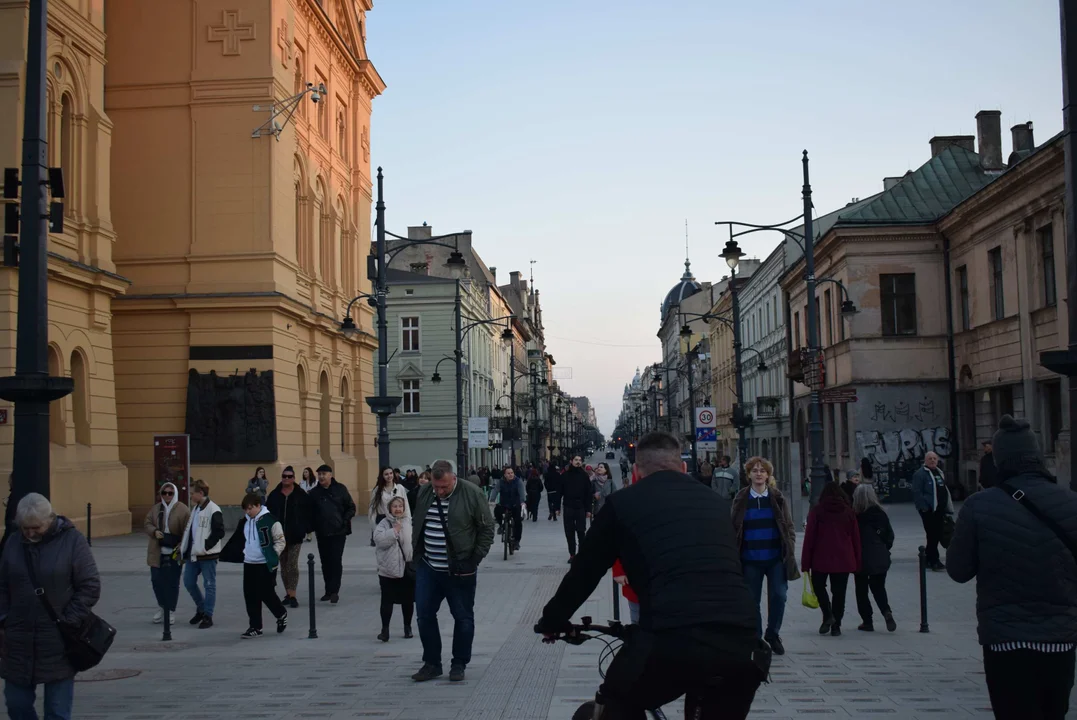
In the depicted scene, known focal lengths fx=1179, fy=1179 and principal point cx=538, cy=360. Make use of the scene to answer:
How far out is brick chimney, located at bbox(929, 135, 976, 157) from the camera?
4478 cm

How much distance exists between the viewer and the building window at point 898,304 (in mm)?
39312

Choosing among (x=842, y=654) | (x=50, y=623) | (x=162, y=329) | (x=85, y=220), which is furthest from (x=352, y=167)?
(x=50, y=623)

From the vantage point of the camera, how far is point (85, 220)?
2758cm

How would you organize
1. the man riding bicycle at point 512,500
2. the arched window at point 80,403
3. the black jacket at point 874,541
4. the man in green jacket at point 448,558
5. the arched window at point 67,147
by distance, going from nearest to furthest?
the man in green jacket at point 448,558 < the black jacket at point 874,541 < the man riding bicycle at point 512,500 < the arched window at point 67,147 < the arched window at point 80,403

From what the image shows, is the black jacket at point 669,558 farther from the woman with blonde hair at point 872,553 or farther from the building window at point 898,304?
the building window at point 898,304

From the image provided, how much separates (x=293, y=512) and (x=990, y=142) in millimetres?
34224

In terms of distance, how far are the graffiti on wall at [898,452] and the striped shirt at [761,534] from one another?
96.8 feet

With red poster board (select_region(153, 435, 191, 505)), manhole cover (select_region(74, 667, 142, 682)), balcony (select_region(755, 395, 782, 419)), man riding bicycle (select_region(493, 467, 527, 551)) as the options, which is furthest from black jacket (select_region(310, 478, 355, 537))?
balcony (select_region(755, 395, 782, 419))

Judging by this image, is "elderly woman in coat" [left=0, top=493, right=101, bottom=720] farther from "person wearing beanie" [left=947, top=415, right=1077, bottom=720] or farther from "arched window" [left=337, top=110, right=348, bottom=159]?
"arched window" [left=337, top=110, right=348, bottom=159]

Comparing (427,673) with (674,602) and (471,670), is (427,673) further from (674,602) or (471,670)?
(674,602)

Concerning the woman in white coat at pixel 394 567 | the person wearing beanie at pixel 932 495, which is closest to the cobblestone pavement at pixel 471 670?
the woman in white coat at pixel 394 567

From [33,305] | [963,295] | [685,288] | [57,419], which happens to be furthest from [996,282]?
[685,288]

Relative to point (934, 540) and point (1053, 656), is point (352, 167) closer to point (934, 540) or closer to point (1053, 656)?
point (934, 540)

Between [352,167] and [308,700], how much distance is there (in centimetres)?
3617
